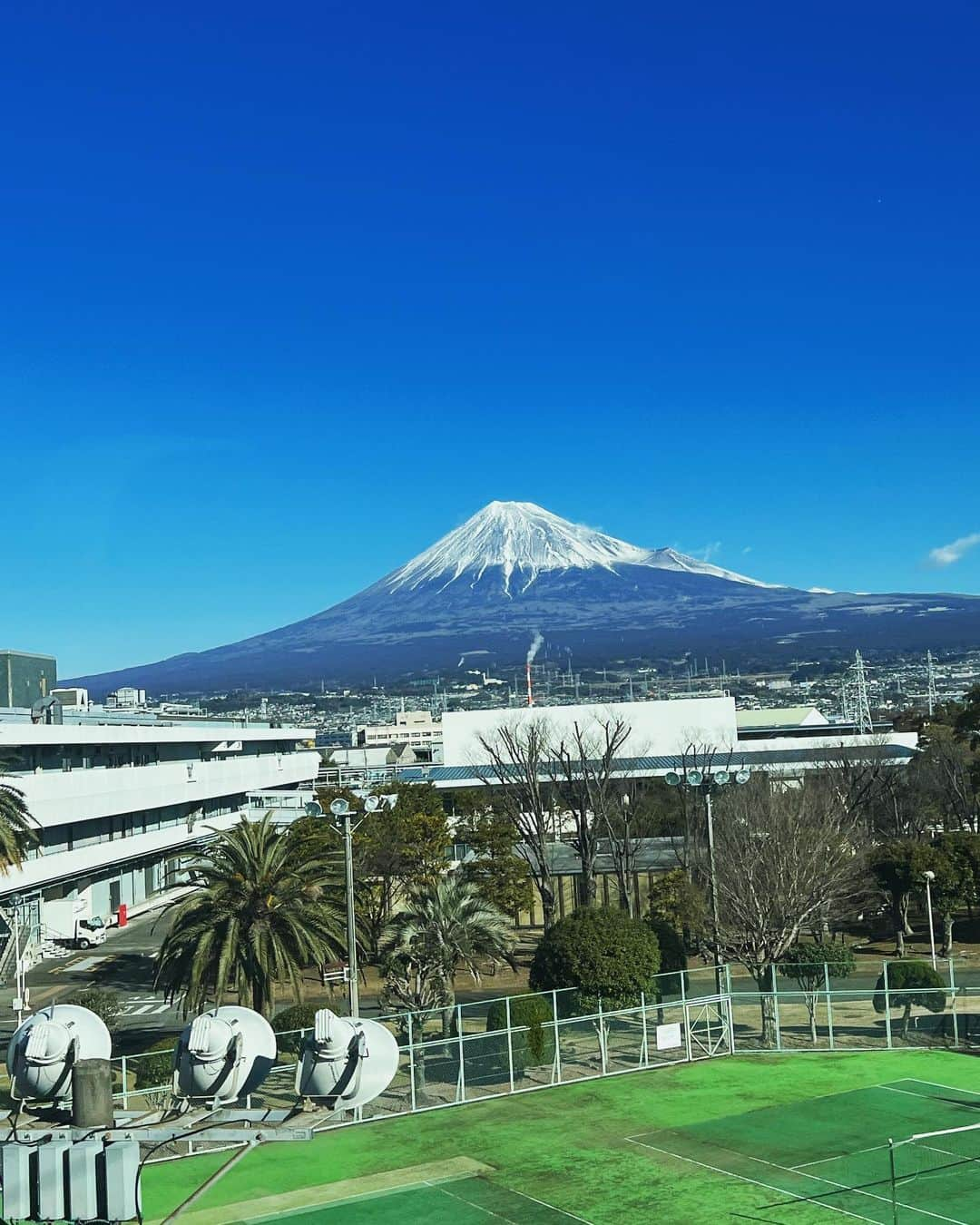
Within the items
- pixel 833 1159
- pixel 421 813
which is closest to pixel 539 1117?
pixel 833 1159

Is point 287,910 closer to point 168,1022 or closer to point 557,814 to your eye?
point 168,1022

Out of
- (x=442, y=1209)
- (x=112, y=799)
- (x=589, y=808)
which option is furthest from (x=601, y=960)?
(x=112, y=799)

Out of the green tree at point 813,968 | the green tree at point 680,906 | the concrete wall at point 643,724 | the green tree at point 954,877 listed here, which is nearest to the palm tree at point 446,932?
the green tree at point 680,906

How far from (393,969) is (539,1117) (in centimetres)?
1037

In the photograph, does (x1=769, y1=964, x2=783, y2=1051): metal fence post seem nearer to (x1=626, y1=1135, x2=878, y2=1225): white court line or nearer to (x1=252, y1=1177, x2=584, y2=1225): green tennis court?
(x1=626, y1=1135, x2=878, y2=1225): white court line

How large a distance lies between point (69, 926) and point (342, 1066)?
4783 centimetres

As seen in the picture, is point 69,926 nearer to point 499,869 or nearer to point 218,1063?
point 499,869

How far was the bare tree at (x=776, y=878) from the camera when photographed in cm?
3772

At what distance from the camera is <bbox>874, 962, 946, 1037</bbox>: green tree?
103 ft

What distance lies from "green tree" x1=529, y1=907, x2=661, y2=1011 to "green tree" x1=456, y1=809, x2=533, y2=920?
14991 mm

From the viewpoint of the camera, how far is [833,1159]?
23.4 meters

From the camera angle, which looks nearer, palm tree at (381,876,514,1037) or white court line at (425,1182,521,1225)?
white court line at (425,1182,521,1225)

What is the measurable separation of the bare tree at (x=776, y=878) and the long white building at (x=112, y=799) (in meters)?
16.7

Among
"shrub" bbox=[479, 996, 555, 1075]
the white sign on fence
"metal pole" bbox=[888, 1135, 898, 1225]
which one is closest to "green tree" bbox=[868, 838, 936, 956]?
the white sign on fence
